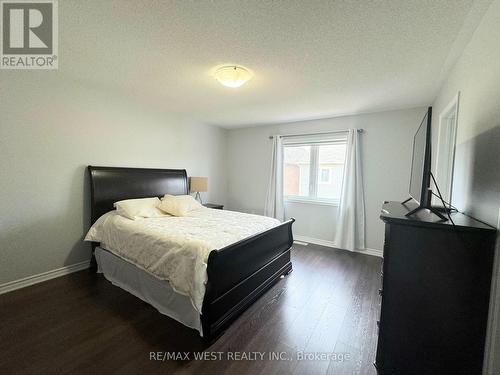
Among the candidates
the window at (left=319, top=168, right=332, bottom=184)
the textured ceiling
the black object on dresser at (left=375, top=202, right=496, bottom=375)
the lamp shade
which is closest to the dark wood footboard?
the black object on dresser at (left=375, top=202, right=496, bottom=375)

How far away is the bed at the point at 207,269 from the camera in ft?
5.74

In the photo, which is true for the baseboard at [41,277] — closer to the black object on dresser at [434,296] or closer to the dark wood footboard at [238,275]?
the dark wood footboard at [238,275]

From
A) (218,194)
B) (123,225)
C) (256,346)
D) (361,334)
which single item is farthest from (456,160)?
(218,194)

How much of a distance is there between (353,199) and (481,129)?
2394 mm

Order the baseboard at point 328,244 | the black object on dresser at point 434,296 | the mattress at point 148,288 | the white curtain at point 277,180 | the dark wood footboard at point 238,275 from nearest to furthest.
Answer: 1. the black object on dresser at point 434,296
2. the dark wood footboard at point 238,275
3. the mattress at point 148,288
4. the baseboard at point 328,244
5. the white curtain at point 277,180

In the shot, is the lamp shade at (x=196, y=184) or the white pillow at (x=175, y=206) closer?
the white pillow at (x=175, y=206)

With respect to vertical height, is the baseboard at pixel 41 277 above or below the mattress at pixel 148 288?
below

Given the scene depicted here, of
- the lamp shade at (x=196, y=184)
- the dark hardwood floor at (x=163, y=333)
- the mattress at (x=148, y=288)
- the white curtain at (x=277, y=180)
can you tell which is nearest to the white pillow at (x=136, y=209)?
the mattress at (x=148, y=288)

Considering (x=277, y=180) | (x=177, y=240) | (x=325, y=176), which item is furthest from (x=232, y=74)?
(x=325, y=176)

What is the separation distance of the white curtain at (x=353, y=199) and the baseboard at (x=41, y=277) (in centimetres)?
400

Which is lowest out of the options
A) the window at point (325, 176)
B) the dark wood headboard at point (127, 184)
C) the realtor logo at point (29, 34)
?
the dark wood headboard at point (127, 184)

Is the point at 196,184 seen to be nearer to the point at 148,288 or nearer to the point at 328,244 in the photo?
the point at 148,288

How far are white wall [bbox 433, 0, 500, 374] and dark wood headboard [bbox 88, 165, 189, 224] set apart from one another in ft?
11.9

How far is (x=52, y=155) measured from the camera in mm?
2553
